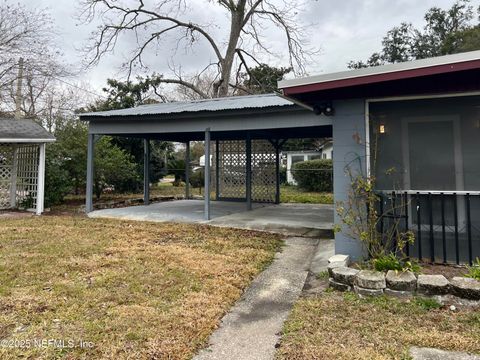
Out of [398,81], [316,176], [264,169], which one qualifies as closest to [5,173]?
[264,169]

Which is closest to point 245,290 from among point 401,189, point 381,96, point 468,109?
point 401,189

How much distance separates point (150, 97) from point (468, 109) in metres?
19.8

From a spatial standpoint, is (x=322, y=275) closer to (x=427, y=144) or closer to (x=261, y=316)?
(x=261, y=316)

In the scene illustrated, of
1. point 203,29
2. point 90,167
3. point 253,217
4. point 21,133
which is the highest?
point 203,29

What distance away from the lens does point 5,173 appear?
10602 millimetres

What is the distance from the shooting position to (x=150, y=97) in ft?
70.5

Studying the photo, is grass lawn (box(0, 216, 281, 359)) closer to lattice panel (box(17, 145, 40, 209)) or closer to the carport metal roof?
the carport metal roof

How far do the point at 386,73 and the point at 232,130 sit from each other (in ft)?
14.4

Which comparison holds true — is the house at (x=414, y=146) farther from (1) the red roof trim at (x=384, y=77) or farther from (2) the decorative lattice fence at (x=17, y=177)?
(2) the decorative lattice fence at (x=17, y=177)

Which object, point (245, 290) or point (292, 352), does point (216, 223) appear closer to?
point (245, 290)

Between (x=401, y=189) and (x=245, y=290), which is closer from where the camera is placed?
(x=245, y=290)

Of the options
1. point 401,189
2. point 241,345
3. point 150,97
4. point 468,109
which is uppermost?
point 150,97

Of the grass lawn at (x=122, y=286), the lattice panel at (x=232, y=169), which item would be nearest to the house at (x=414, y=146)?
the grass lawn at (x=122, y=286)

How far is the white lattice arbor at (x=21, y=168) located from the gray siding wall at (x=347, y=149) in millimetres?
8659
